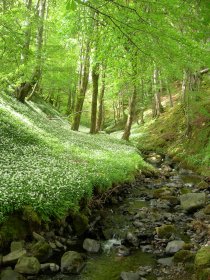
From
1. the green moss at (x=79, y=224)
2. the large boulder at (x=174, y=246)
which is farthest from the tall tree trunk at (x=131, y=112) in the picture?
the large boulder at (x=174, y=246)

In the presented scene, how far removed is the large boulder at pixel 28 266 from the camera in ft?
Result: 27.2

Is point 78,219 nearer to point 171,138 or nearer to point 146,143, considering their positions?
point 171,138

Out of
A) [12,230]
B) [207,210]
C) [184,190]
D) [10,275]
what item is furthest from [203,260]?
[184,190]

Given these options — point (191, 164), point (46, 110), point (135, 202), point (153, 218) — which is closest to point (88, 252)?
point (153, 218)

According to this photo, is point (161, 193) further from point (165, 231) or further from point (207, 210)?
point (165, 231)

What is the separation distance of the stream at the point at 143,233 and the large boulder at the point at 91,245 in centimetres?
16

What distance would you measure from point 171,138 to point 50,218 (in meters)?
23.7

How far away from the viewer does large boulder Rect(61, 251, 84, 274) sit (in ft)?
28.6

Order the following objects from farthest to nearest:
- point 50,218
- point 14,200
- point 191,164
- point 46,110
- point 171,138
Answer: point 46,110 < point 171,138 < point 191,164 < point 50,218 < point 14,200

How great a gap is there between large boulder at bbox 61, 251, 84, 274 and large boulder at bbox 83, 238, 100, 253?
0.86 meters

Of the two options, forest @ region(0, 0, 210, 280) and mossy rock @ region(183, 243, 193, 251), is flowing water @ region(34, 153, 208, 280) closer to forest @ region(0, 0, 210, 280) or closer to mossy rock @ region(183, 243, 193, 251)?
forest @ region(0, 0, 210, 280)

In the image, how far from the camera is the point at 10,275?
797 centimetres

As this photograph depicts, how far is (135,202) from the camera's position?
15648 mm

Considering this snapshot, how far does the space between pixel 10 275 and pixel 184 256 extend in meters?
5.04
